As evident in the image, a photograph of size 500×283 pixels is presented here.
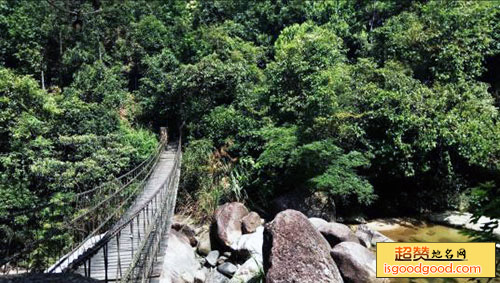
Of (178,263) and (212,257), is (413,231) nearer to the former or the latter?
(212,257)

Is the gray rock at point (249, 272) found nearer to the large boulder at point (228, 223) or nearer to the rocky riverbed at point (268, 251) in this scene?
the rocky riverbed at point (268, 251)

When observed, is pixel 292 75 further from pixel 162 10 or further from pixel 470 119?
pixel 162 10

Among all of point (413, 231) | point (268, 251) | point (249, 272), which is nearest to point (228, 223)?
Answer: point (249, 272)

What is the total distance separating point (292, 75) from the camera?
32.6 ft

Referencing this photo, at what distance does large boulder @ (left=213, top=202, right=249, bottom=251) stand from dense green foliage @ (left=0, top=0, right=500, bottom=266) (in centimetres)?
94

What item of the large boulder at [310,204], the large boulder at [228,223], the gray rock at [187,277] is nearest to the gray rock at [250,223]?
the large boulder at [228,223]

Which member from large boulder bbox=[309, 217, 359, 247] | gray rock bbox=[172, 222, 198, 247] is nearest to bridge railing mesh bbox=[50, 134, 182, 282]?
gray rock bbox=[172, 222, 198, 247]

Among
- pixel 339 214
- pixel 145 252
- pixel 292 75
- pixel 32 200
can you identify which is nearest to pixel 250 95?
pixel 292 75

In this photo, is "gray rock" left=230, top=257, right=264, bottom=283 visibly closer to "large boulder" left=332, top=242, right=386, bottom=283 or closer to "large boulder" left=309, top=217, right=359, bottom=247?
"large boulder" left=332, top=242, right=386, bottom=283

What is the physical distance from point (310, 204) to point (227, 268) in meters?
2.78

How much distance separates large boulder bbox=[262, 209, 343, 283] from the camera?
486 cm

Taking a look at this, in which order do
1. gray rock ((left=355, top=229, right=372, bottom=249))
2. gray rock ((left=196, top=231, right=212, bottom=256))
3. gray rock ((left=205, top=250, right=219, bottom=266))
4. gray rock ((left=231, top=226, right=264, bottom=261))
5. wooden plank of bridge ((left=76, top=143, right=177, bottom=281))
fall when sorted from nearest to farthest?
wooden plank of bridge ((left=76, top=143, right=177, bottom=281))
gray rock ((left=231, top=226, right=264, bottom=261))
gray rock ((left=205, top=250, right=219, bottom=266))
gray rock ((left=355, top=229, right=372, bottom=249))
gray rock ((left=196, top=231, right=212, bottom=256))

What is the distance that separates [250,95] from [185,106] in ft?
7.52

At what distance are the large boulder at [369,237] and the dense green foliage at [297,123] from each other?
0.89 metres
